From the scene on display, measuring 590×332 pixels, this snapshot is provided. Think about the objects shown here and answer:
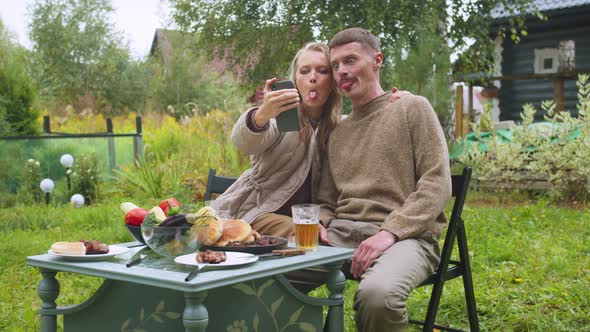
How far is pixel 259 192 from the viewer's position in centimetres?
304

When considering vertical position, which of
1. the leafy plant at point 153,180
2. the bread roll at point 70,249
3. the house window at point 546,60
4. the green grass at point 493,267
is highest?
the house window at point 546,60

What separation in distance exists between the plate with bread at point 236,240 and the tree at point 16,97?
8.34 meters

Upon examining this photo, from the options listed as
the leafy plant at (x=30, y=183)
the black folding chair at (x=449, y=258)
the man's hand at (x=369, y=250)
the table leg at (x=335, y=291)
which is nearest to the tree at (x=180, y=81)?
the leafy plant at (x=30, y=183)

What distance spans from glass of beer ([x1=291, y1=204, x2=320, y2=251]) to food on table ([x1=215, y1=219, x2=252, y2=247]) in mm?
187

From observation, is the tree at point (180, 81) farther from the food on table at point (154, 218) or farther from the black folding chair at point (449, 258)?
the food on table at point (154, 218)

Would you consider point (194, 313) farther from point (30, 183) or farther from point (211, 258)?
point (30, 183)

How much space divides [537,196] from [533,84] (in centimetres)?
612

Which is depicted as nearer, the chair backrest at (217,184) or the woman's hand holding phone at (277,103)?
the woman's hand holding phone at (277,103)

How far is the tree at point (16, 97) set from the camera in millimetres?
10031

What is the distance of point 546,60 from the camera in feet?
44.1

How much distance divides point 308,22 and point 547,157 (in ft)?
15.4

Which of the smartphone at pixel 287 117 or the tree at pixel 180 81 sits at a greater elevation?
the tree at pixel 180 81

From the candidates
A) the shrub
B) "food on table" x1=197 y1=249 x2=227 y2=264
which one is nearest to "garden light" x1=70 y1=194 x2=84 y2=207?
the shrub

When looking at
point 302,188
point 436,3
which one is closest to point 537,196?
point 436,3
